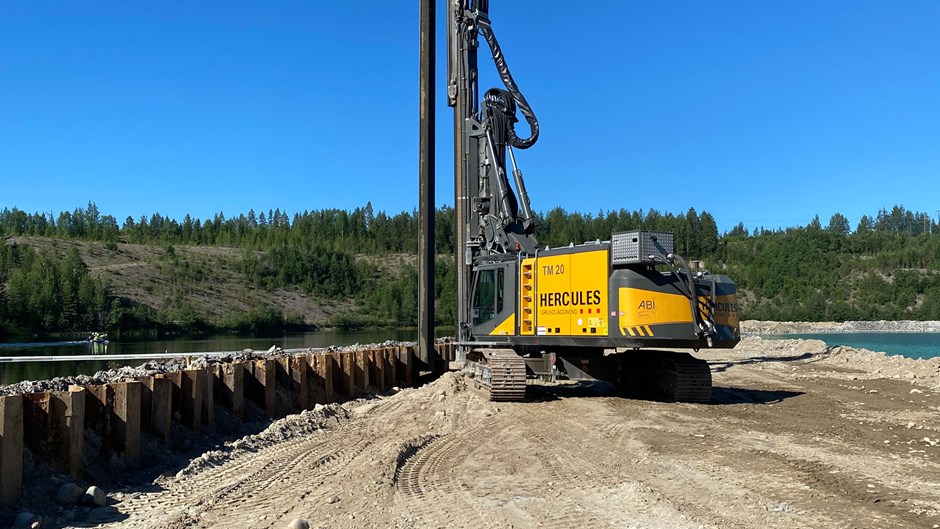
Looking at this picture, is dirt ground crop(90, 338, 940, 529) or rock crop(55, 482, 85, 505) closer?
dirt ground crop(90, 338, 940, 529)

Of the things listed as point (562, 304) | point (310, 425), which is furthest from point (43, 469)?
point (562, 304)

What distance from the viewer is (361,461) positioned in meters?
9.38

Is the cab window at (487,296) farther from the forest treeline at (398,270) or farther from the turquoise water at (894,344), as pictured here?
the forest treeline at (398,270)

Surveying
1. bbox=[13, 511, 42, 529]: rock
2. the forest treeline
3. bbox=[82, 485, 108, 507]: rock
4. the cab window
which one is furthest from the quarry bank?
the forest treeline

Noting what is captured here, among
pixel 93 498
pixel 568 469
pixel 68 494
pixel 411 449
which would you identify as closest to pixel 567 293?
pixel 411 449

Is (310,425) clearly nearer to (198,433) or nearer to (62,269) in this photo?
(198,433)

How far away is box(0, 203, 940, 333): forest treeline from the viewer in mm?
88625

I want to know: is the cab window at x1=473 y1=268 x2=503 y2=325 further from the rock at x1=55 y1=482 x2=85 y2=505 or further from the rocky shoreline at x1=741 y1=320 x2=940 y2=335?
the rocky shoreline at x1=741 y1=320 x2=940 y2=335

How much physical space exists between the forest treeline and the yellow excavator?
72490 millimetres

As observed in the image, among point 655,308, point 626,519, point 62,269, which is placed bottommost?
point 626,519

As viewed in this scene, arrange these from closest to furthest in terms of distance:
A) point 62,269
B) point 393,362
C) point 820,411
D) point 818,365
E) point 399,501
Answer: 1. point 399,501
2. point 820,411
3. point 393,362
4. point 818,365
5. point 62,269

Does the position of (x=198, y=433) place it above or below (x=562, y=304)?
below

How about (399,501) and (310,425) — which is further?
(310,425)

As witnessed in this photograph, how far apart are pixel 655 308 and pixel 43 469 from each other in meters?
10.3
